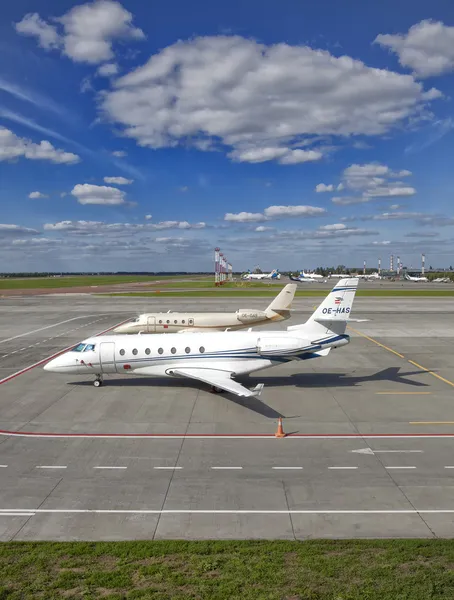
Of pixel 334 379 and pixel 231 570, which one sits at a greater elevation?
pixel 334 379

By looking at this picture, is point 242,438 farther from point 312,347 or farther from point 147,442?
point 312,347

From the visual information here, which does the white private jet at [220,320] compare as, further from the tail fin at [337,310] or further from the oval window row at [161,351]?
the oval window row at [161,351]

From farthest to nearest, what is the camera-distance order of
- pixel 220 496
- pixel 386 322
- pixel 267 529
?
pixel 386 322, pixel 220 496, pixel 267 529

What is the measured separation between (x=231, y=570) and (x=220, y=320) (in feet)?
109

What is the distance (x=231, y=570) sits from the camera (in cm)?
1088

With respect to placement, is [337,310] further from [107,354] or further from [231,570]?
[231,570]

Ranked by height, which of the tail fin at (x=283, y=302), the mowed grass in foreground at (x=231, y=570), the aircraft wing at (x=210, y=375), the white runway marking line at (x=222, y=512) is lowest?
the white runway marking line at (x=222, y=512)

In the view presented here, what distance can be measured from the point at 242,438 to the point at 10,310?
6785cm

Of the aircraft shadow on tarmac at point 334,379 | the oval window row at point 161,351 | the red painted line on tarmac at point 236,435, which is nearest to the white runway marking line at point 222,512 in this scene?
the red painted line on tarmac at point 236,435

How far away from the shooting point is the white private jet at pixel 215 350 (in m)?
26.1

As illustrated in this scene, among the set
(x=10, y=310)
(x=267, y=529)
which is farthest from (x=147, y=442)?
(x=10, y=310)

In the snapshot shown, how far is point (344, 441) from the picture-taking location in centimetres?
1958

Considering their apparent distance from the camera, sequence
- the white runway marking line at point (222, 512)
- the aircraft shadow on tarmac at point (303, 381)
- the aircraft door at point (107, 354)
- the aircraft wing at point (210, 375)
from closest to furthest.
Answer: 1. the white runway marking line at point (222, 512)
2. the aircraft wing at point (210, 375)
3. the aircraft door at point (107, 354)
4. the aircraft shadow on tarmac at point (303, 381)

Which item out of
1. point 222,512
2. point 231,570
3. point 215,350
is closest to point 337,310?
point 215,350
